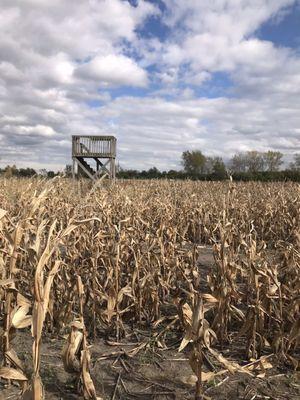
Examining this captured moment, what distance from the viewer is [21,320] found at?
2.36 meters

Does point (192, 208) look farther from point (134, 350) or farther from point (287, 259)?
point (134, 350)

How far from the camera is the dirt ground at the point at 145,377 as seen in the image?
2855 mm

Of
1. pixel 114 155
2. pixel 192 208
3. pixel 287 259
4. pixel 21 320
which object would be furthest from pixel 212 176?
pixel 21 320

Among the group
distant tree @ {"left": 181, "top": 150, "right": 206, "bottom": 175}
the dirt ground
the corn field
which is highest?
distant tree @ {"left": 181, "top": 150, "right": 206, "bottom": 175}

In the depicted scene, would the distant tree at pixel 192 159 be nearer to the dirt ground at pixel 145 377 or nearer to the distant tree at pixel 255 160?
the distant tree at pixel 255 160

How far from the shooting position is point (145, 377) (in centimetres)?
308

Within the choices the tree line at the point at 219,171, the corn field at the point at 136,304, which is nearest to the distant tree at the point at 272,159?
the tree line at the point at 219,171

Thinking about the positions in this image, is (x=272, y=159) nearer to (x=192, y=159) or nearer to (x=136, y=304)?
(x=192, y=159)

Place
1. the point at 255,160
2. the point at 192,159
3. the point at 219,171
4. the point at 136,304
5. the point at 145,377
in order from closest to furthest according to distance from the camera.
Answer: the point at 145,377 < the point at 136,304 < the point at 219,171 < the point at 255,160 < the point at 192,159

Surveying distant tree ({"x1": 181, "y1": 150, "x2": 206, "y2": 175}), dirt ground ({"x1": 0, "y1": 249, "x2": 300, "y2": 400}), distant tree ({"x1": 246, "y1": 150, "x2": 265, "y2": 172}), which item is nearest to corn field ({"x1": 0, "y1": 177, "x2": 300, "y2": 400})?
dirt ground ({"x1": 0, "y1": 249, "x2": 300, "y2": 400})

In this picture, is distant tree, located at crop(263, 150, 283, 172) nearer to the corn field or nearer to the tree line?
the tree line

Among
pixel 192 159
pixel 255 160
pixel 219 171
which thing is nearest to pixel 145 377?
pixel 219 171

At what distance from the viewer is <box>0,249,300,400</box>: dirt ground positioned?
2.86 metres

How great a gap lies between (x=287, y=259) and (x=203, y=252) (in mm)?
2779
